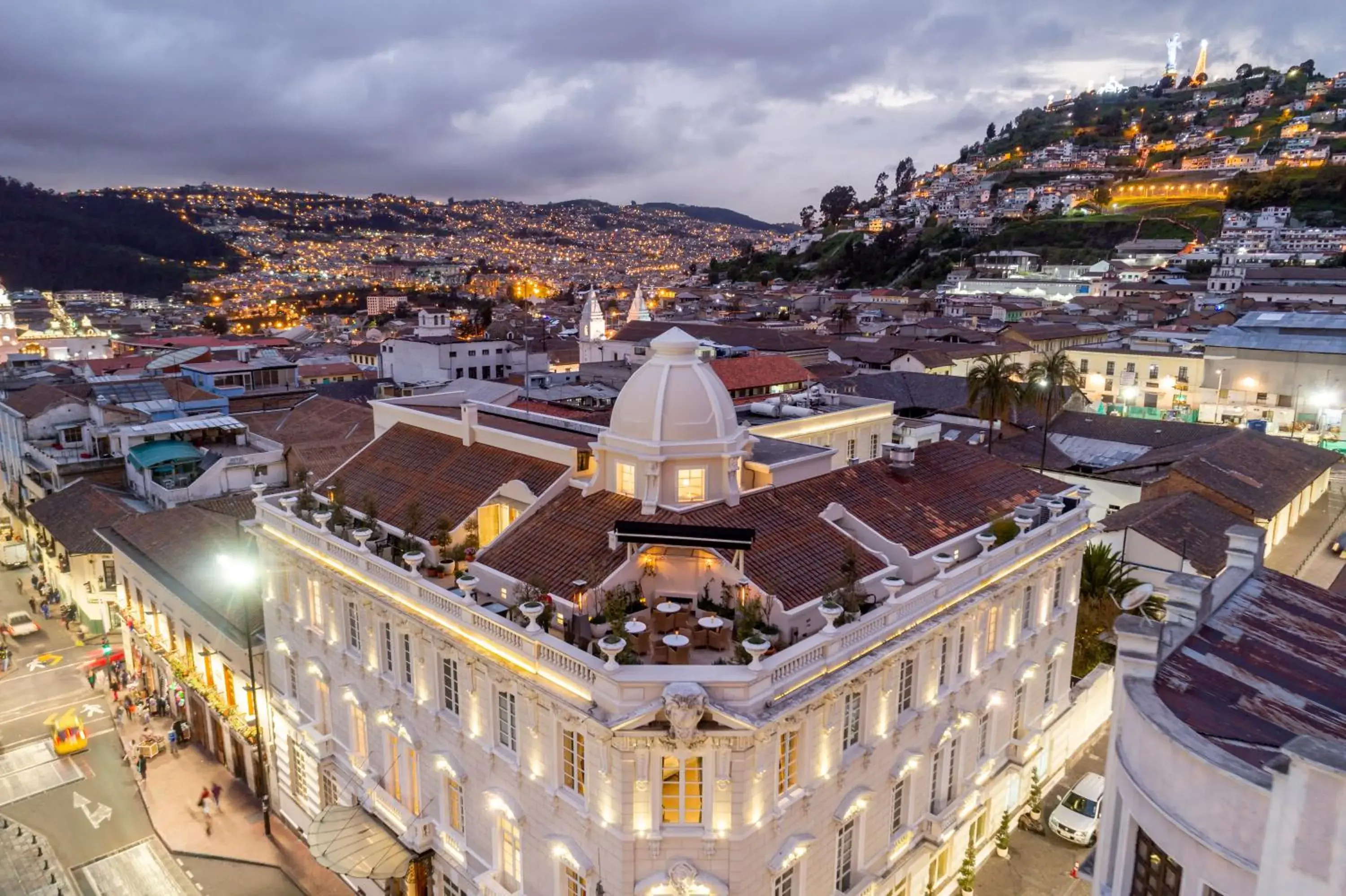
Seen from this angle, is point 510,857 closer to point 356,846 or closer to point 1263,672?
point 356,846

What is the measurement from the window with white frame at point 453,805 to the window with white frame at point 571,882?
5123 millimetres

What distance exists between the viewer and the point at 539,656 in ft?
71.5

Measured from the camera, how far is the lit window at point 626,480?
27594 mm

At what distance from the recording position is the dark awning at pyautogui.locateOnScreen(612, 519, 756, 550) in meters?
23.3

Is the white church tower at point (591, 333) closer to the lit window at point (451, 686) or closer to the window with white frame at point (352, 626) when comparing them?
the window with white frame at point (352, 626)

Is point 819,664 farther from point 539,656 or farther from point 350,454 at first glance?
point 350,454

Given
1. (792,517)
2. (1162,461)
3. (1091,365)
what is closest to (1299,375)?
(1091,365)

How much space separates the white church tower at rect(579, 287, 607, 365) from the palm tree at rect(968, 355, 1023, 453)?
57977 millimetres

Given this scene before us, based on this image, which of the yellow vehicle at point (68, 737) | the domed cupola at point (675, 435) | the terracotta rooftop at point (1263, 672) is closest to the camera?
the terracotta rooftop at point (1263, 672)

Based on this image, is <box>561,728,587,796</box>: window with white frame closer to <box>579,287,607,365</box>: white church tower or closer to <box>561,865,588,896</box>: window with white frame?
<box>561,865,588,896</box>: window with white frame

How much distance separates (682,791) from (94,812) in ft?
108

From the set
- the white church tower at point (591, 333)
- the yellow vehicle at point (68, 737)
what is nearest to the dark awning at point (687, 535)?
the yellow vehicle at point (68, 737)

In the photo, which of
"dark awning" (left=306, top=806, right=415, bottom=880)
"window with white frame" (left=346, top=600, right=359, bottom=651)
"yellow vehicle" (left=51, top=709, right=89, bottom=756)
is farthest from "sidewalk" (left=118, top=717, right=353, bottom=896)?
"window with white frame" (left=346, top=600, right=359, bottom=651)

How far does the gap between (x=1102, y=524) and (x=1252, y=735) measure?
3363cm
